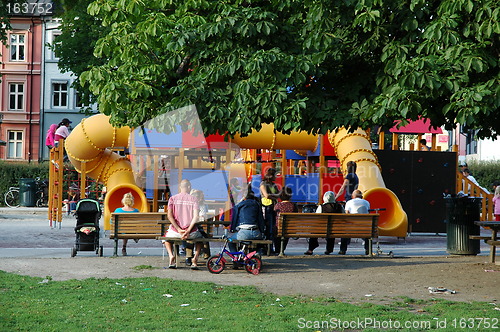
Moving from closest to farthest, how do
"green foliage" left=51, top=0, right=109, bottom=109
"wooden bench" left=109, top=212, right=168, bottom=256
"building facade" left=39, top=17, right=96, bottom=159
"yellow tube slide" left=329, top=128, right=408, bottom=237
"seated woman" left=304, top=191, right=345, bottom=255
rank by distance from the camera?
1. "wooden bench" left=109, top=212, right=168, bottom=256
2. "seated woman" left=304, top=191, right=345, bottom=255
3. "yellow tube slide" left=329, top=128, right=408, bottom=237
4. "green foliage" left=51, top=0, right=109, bottom=109
5. "building facade" left=39, top=17, right=96, bottom=159

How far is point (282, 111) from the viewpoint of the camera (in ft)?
38.6

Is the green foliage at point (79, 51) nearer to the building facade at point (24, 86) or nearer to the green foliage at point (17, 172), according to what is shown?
the green foliage at point (17, 172)

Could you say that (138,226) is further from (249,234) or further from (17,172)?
(17,172)

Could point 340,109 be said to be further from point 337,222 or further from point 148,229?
point 148,229

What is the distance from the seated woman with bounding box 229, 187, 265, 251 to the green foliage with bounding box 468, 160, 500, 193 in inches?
1030

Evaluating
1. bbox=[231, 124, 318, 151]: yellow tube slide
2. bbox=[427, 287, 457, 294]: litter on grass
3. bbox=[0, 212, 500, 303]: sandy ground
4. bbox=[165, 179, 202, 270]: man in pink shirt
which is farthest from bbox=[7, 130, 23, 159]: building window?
bbox=[427, 287, 457, 294]: litter on grass

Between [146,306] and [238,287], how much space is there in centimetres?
195

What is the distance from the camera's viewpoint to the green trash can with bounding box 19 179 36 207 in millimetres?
36531

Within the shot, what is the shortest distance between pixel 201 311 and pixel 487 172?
102 ft

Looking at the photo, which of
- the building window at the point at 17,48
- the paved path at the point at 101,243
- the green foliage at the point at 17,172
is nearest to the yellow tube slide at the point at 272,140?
the paved path at the point at 101,243

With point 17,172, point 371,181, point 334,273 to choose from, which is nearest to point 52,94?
point 17,172

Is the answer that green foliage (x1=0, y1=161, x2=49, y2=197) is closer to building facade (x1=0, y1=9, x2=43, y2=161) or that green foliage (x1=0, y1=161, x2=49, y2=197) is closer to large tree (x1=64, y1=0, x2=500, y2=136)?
building facade (x1=0, y1=9, x2=43, y2=161)

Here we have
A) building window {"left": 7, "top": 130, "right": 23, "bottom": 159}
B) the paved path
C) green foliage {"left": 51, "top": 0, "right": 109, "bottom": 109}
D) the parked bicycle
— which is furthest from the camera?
building window {"left": 7, "top": 130, "right": 23, "bottom": 159}

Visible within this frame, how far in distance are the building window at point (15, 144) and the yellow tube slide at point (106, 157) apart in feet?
122
